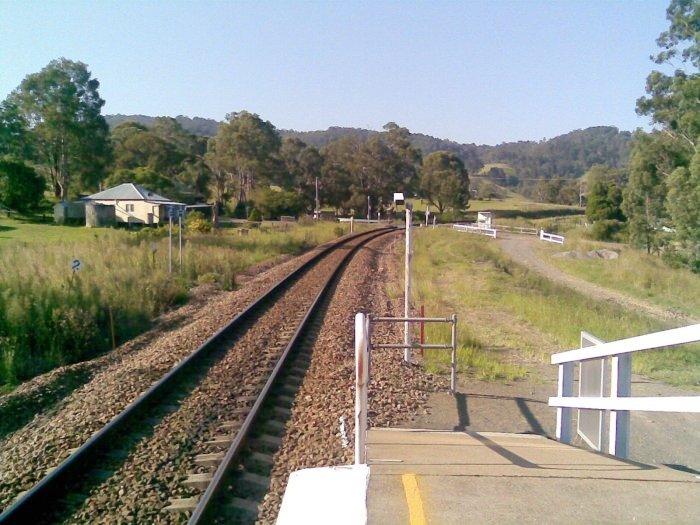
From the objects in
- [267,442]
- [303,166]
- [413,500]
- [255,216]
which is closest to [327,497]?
[413,500]

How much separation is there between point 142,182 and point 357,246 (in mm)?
36105

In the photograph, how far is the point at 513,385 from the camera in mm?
10695

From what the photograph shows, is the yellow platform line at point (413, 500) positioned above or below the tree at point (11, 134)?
below

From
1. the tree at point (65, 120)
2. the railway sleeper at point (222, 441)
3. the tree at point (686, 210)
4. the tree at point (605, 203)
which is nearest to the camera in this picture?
the railway sleeper at point (222, 441)

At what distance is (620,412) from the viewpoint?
5.77 metres

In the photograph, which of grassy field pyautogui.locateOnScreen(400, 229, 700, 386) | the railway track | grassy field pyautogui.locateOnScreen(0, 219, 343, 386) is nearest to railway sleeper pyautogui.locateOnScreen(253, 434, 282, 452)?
the railway track

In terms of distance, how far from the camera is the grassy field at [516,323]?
12.1 meters

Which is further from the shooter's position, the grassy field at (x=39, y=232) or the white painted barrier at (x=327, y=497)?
the grassy field at (x=39, y=232)

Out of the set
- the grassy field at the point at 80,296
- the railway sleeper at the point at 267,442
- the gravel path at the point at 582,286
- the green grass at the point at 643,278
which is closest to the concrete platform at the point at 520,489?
the railway sleeper at the point at 267,442

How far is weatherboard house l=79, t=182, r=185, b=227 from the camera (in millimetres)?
58438

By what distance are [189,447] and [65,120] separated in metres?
66.7

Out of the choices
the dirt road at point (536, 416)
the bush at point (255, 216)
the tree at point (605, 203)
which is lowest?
the dirt road at point (536, 416)

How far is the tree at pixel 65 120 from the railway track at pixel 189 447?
6126 centimetres

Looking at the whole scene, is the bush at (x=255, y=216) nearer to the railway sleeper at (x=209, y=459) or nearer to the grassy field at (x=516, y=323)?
the grassy field at (x=516, y=323)
